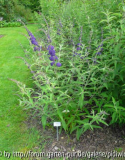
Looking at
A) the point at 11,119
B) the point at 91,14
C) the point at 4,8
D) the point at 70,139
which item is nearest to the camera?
the point at 70,139

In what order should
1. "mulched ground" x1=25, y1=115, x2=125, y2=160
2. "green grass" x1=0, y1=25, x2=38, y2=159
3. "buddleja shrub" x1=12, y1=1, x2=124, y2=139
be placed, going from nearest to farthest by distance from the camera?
"buddleja shrub" x1=12, y1=1, x2=124, y2=139
"mulched ground" x1=25, y1=115, x2=125, y2=160
"green grass" x1=0, y1=25, x2=38, y2=159

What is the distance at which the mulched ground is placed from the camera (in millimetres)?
2648

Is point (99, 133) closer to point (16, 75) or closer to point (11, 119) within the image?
point (11, 119)

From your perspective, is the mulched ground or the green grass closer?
the mulched ground

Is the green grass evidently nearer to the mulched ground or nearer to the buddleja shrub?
the mulched ground

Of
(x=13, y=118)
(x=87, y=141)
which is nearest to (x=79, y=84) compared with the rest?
(x=87, y=141)

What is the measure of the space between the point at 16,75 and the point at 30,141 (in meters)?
2.85

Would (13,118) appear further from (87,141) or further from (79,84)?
(79,84)

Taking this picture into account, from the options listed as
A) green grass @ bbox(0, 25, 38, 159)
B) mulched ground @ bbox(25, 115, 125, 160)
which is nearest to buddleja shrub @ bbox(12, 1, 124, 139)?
mulched ground @ bbox(25, 115, 125, 160)

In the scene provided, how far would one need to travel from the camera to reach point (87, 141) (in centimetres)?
278

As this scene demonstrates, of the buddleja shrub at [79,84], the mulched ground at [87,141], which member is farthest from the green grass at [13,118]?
the buddleja shrub at [79,84]

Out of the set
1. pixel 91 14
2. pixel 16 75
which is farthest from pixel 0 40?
pixel 91 14

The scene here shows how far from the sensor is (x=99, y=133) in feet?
9.49

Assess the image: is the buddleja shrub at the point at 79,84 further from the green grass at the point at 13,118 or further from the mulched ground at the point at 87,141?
the green grass at the point at 13,118
